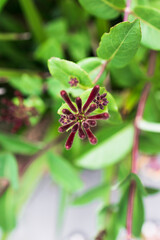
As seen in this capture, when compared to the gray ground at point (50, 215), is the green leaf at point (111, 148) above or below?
above

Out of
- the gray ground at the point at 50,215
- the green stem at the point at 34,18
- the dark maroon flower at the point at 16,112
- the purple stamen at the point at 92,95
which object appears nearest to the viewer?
the purple stamen at the point at 92,95

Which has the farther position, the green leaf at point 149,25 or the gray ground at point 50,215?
the gray ground at point 50,215

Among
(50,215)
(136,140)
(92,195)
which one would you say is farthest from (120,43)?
(50,215)

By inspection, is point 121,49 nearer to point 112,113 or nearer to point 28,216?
point 112,113

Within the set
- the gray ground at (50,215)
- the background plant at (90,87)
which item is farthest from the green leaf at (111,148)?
the gray ground at (50,215)

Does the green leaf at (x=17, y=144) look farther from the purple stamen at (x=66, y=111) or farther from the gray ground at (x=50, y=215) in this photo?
the gray ground at (x=50, y=215)

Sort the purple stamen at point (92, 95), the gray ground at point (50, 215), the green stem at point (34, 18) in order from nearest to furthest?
1. the purple stamen at point (92, 95)
2. the green stem at point (34, 18)
3. the gray ground at point (50, 215)

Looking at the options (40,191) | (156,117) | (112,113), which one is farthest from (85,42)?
(40,191)
